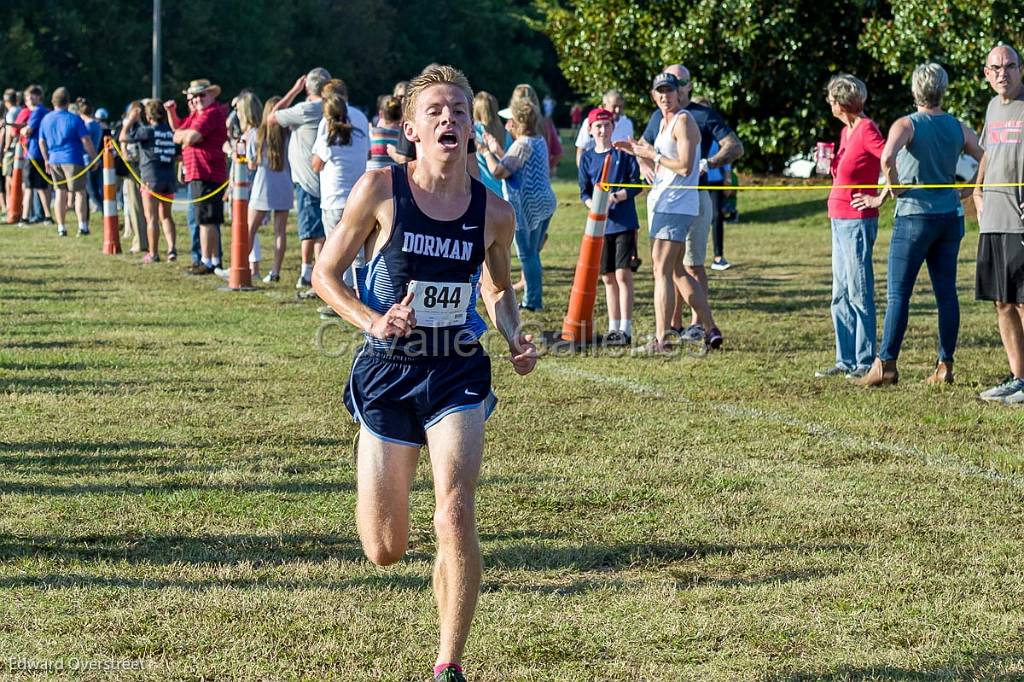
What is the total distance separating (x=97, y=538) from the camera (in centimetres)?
603

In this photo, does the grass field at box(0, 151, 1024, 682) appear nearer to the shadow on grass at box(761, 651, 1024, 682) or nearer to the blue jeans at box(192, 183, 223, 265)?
the shadow on grass at box(761, 651, 1024, 682)

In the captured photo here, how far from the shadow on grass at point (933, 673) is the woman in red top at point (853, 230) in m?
5.43

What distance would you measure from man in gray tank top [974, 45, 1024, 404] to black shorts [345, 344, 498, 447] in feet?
18.5

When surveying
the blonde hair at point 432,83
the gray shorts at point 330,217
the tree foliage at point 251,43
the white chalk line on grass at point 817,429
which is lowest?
the white chalk line on grass at point 817,429

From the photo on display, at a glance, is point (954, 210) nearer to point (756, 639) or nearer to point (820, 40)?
point (756, 639)

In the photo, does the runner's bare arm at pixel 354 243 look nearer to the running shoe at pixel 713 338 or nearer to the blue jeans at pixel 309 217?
the running shoe at pixel 713 338

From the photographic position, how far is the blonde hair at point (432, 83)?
458 centimetres

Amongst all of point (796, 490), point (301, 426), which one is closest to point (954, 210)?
point (796, 490)

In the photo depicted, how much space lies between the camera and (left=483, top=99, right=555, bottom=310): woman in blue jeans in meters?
12.3

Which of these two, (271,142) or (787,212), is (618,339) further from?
(787,212)

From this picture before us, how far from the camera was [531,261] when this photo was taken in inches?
509

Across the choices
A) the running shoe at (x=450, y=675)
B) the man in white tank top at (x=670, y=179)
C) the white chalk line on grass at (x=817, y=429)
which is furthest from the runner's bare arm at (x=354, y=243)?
the man in white tank top at (x=670, y=179)

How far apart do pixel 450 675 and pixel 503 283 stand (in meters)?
1.37

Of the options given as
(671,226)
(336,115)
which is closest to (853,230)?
(671,226)
